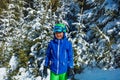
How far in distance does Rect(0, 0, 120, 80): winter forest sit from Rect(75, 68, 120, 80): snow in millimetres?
129

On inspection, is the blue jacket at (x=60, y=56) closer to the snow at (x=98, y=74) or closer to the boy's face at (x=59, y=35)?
the boy's face at (x=59, y=35)

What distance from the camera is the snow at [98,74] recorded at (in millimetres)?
8438

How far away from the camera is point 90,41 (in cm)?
993

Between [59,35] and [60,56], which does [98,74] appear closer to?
[60,56]

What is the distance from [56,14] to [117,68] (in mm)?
3204

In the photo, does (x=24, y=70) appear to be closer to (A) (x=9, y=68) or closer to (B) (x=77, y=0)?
(A) (x=9, y=68)

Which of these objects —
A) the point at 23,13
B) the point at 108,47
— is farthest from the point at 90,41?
the point at 23,13

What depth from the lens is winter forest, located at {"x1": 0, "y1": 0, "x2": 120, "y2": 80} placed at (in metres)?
9.22

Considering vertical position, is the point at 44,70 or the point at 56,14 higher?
the point at 56,14

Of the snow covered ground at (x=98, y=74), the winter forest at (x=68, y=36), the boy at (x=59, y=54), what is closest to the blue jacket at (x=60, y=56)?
the boy at (x=59, y=54)

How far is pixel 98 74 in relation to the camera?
344 inches

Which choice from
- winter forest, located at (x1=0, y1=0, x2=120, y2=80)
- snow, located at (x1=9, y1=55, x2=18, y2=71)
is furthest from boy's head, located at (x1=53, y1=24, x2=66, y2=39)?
snow, located at (x1=9, y1=55, x2=18, y2=71)

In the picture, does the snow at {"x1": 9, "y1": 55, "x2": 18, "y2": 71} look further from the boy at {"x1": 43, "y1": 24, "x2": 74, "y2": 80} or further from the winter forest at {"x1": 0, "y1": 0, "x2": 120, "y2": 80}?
the boy at {"x1": 43, "y1": 24, "x2": 74, "y2": 80}

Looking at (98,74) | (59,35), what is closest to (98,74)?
(98,74)
